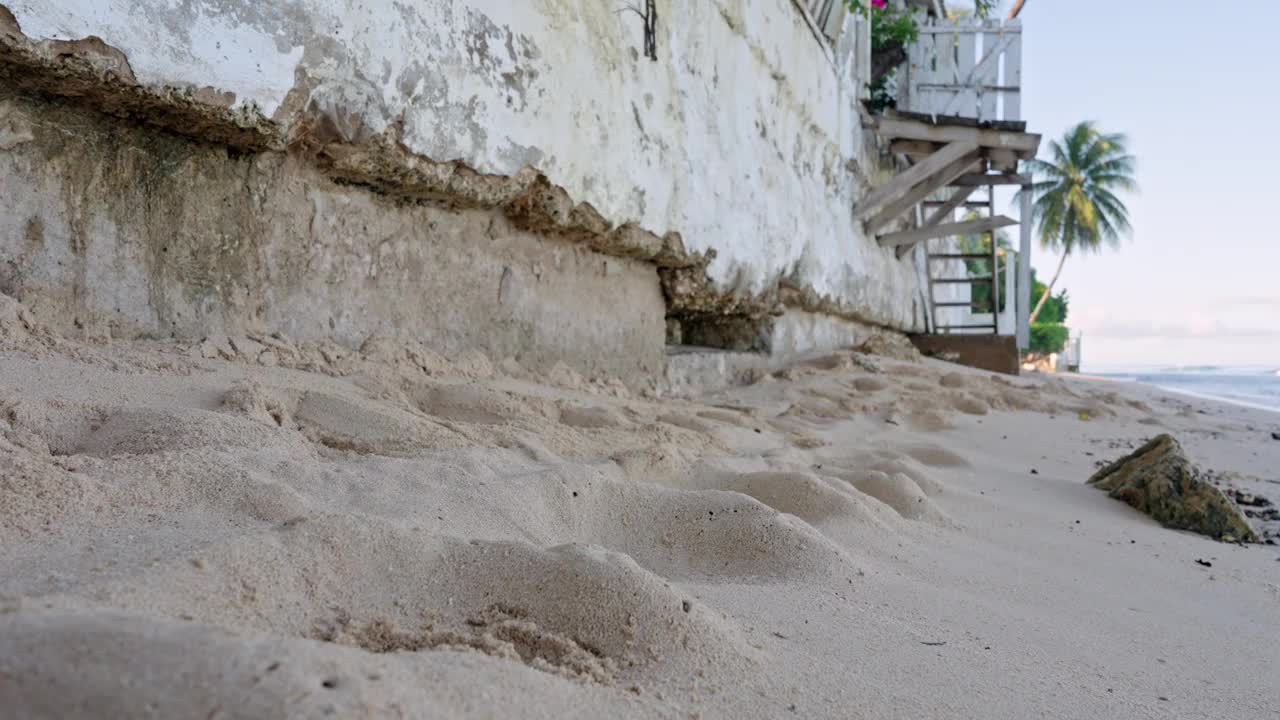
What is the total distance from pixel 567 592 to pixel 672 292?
2.86 meters

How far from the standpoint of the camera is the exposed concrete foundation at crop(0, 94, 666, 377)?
5.14 feet

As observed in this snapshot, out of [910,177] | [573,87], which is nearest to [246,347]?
[573,87]

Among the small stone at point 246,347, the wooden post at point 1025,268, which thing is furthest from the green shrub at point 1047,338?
the small stone at point 246,347

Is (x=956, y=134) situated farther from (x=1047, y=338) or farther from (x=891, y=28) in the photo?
(x=1047, y=338)

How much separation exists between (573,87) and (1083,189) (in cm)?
3435

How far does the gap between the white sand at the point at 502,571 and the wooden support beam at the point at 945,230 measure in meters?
5.36

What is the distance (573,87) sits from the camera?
2764mm

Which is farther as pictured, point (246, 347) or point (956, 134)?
point (956, 134)

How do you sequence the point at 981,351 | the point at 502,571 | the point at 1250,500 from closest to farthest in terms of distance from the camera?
1. the point at 502,571
2. the point at 1250,500
3. the point at 981,351

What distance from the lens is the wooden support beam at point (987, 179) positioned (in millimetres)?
7809

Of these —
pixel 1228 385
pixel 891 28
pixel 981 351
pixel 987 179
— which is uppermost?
pixel 891 28

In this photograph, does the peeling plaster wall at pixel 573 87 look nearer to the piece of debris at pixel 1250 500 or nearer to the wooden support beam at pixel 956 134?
the wooden support beam at pixel 956 134

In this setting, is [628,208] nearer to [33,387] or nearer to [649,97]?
[649,97]

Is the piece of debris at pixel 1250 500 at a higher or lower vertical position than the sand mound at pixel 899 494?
lower
